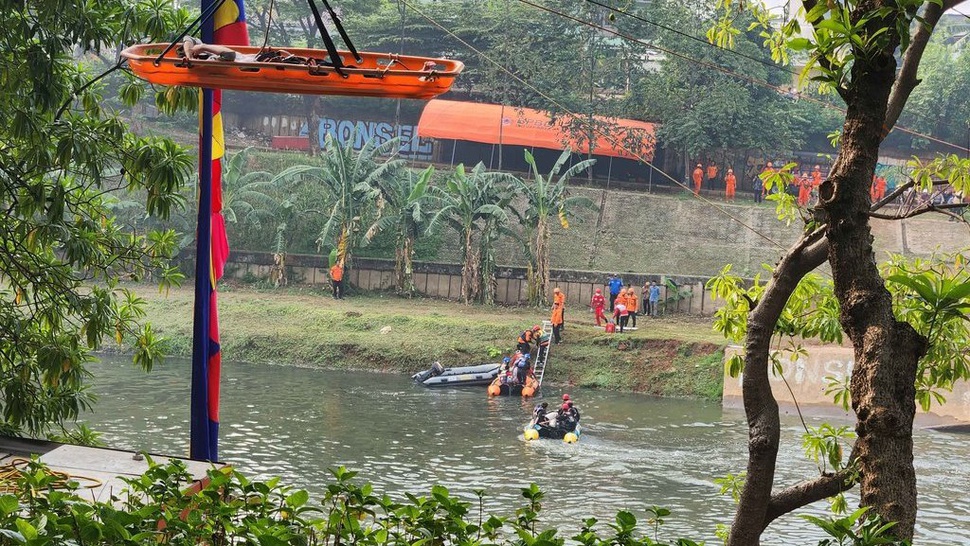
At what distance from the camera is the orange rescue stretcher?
583cm

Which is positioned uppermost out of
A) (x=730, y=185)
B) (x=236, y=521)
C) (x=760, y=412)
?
(x=730, y=185)

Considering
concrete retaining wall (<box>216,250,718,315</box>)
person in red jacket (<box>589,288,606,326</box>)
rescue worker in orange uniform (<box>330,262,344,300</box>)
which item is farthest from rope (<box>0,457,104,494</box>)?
concrete retaining wall (<box>216,250,718,315</box>)

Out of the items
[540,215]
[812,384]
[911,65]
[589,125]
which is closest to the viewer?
[911,65]

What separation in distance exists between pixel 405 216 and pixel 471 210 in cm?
164

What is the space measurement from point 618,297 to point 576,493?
10303mm

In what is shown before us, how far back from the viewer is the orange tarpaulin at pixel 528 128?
33.1 m

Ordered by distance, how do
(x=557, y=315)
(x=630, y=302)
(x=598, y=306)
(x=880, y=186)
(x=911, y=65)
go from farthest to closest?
1. (x=880, y=186)
2. (x=598, y=306)
3. (x=630, y=302)
4. (x=557, y=315)
5. (x=911, y=65)

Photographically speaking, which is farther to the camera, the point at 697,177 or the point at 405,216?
the point at 697,177

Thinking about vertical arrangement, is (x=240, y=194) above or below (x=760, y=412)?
above

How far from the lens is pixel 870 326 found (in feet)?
14.2

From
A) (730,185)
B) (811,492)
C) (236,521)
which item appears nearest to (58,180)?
(236,521)

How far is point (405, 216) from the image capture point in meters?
26.7

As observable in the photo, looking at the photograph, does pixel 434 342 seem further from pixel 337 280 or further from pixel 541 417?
pixel 541 417

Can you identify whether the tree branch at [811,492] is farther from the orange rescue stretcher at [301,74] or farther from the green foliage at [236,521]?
the orange rescue stretcher at [301,74]
